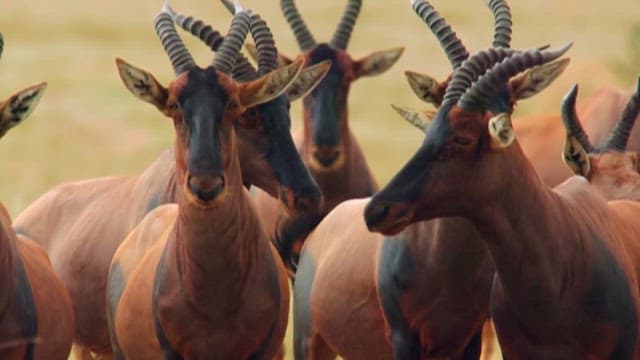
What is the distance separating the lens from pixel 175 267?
13555 millimetres

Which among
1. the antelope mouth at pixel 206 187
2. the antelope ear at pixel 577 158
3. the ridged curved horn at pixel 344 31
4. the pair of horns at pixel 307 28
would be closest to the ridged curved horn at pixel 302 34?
the pair of horns at pixel 307 28

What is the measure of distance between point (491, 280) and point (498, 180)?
1140 millimetres

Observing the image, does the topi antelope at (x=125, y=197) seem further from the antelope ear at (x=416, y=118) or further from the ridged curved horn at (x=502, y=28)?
the ridged curved horn at (x=502, y=28)

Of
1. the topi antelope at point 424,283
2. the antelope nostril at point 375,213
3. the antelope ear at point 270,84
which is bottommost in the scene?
the topi antelope at point 424,283

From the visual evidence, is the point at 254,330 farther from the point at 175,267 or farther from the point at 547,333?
the point at 547,333

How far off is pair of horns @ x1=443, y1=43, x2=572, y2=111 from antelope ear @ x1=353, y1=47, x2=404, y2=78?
6.33 metres

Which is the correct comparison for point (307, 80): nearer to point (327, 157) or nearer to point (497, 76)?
point (497, 76)

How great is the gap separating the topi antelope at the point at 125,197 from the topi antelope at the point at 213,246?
1085mm

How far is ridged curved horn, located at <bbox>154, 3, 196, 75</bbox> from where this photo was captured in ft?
45.2

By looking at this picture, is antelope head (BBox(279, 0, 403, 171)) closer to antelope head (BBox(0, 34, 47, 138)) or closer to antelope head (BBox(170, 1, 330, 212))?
antelope head (BBox(170, 1, 330, 212))

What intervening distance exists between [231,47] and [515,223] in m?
2.02

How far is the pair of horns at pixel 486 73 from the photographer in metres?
12.8

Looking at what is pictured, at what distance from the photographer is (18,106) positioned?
12.9 m

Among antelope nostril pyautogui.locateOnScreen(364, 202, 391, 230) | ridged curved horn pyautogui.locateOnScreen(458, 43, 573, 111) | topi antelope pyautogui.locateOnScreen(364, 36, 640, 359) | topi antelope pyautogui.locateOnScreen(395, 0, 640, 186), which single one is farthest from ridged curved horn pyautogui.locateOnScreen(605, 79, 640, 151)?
antelope nostril pyautogui.locateOnScreen(364, 202, 391, 230)
